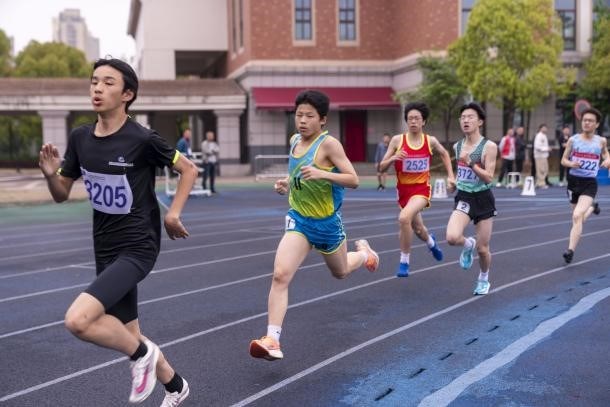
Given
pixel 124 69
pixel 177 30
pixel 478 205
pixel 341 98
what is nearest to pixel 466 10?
pixel 341 98

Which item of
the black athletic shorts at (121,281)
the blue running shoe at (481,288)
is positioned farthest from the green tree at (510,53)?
the black athletic shorts at (121,281)

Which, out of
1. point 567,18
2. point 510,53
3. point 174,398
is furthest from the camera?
point 567,18

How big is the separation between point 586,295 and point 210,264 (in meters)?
4.79

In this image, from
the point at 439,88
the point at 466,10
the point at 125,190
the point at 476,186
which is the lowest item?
the point at 476,186

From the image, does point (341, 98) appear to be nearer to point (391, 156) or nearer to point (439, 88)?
point (439, 88)

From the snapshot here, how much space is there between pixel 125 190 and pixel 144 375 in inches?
39.5

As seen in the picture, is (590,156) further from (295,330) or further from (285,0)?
(285,0)

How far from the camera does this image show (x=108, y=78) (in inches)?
172

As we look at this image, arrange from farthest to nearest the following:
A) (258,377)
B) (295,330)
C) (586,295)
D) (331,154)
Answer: (586,295) → (295,330) → (331,154) → (258,377)

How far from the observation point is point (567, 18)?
124 feet

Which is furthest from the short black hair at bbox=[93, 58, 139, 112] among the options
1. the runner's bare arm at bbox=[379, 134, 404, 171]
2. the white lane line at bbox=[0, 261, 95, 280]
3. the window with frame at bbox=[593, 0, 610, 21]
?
the window with frame at bbox=[593, 0, 610, 21]

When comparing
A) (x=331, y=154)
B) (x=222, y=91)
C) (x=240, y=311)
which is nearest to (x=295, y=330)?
(x=240, y=311)

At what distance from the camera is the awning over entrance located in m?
38.0

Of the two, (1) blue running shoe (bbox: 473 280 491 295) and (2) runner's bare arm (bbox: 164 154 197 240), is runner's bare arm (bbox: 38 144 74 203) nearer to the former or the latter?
(2) runner's bare arm (bbox: 164 154 197 240)
